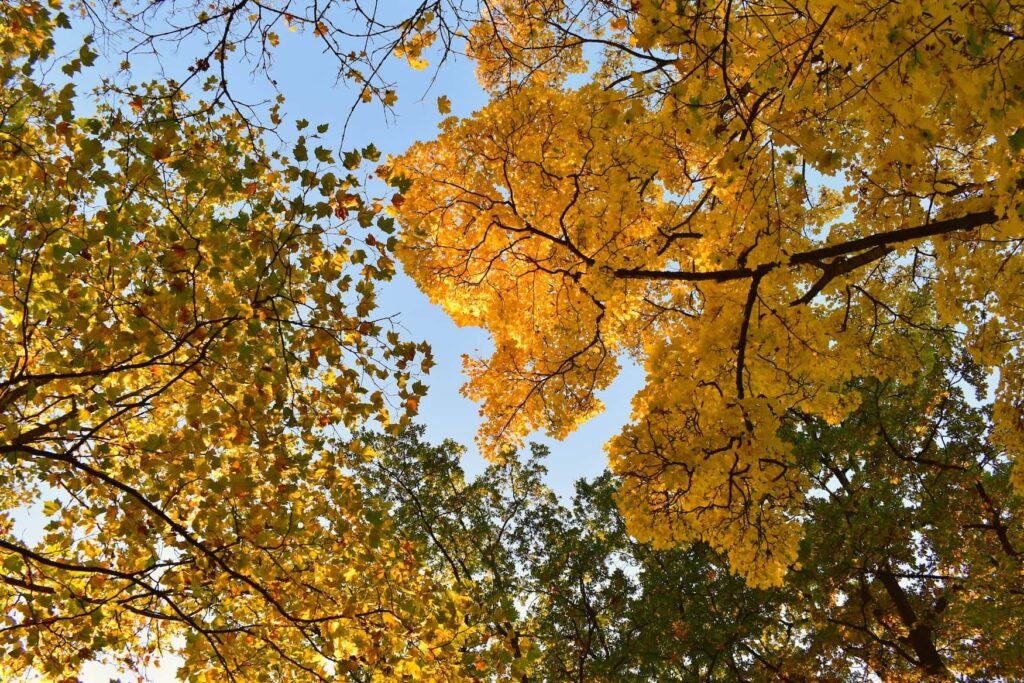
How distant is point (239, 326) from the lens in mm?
4359

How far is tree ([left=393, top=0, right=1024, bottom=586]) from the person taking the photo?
15.1 feet

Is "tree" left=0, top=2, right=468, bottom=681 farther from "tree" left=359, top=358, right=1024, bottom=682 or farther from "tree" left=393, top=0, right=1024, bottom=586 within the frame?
"tree" left=359, top=358, right=1024, bottom=682

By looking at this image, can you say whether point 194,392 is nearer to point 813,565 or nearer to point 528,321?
point 528,321

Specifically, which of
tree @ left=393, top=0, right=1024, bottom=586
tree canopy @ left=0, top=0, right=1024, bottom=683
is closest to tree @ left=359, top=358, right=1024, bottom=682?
tree canopy @ left=0, top=0, right=1024, bottom=683

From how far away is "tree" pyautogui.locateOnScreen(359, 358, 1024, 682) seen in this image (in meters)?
10.8

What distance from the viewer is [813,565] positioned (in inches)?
455

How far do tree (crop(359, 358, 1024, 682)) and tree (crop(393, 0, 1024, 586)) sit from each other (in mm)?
3580

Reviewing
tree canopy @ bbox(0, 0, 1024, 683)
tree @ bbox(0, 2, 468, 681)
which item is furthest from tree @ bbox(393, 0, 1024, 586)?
tree @ bbox(0, 2, 468, 681)

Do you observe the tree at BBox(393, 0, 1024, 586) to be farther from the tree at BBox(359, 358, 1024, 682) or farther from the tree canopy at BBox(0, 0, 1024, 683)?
the tree at BBox(359, 358, 1024, 682)

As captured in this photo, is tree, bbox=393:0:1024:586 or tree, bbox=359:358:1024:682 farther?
tree, bbox=359:358:1024:682

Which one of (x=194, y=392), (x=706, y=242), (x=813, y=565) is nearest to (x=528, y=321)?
(x=706, y=242)

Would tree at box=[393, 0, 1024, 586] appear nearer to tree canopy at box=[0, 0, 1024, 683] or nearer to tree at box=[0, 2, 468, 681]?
tree canopy at box=[0, 0, 1024, 683]

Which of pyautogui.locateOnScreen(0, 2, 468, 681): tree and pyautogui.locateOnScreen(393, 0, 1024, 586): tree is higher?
pyautogui.locateOnScreen(393, 0, 1024, 586): tree

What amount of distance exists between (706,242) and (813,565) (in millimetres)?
8119
